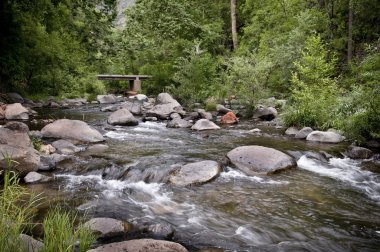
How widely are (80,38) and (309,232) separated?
71.6 feet

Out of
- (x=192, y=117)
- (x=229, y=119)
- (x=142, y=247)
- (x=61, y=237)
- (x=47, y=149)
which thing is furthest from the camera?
(x=192, y=117)

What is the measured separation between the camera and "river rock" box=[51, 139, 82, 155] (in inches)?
372

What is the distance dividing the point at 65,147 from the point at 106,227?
5382 mm

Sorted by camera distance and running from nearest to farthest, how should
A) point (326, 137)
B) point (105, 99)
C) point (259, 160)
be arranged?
1. point (259, 160)
2. point (326, 137)
3. point (105, 99)

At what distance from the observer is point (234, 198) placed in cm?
661

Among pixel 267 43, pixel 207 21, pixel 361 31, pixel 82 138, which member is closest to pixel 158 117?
pixel 82 138

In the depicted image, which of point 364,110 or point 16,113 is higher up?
point 364,110

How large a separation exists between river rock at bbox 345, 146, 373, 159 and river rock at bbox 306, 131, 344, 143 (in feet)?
4.86

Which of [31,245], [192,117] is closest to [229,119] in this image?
[192,117]

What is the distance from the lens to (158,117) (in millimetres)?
17047

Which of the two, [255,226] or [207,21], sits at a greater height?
[207,21]

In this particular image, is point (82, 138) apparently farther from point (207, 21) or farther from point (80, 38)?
point (207, 21)

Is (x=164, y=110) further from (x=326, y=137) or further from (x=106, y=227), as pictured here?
(x=106, y=227)

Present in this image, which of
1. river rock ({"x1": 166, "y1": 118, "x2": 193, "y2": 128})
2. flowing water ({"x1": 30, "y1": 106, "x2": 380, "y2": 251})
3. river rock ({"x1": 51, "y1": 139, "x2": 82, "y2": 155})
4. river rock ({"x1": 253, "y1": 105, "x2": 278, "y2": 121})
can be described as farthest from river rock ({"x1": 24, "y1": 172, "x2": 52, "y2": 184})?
river rock ({"x1": 253, "y1": 105, "x2": 278, "y2": 121})
